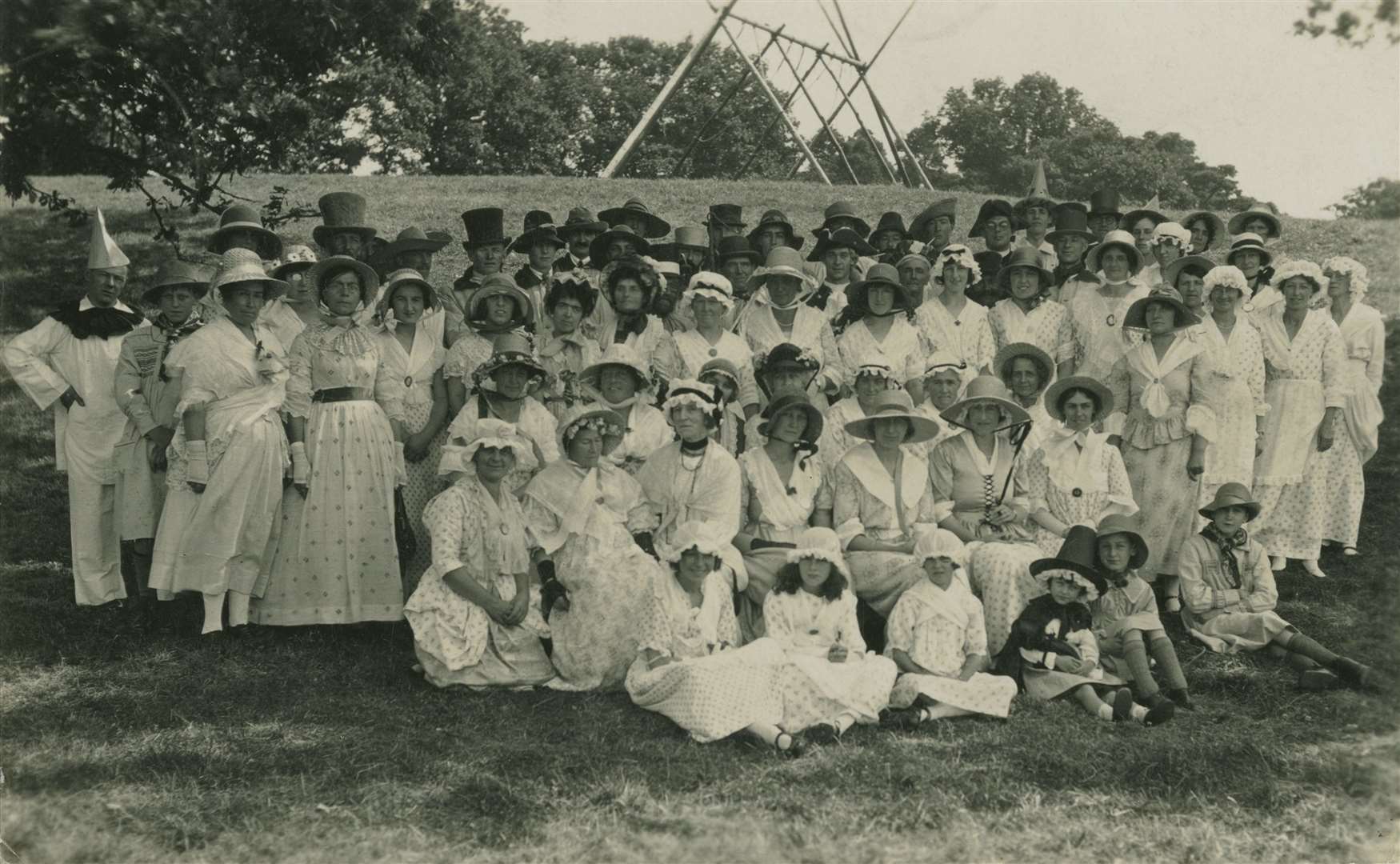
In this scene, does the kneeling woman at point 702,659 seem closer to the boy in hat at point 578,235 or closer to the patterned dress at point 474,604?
the patterned dress at point 474,604

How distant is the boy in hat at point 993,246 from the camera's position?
890cm

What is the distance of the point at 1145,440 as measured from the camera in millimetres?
7793

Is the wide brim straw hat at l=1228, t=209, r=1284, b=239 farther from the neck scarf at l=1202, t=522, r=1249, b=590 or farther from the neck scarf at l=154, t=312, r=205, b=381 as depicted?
the neck scarf at l=154, t=312, r=205, b=381

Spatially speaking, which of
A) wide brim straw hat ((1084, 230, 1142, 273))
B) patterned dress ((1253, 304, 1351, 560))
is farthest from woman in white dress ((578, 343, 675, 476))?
patterned dress ((1253, 304, 1351, 560))

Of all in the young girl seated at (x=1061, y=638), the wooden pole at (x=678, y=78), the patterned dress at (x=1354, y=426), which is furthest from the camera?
the wooden pole at (x=678, y=78)

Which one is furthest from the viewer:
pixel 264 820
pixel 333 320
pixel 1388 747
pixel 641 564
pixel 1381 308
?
pixel 1381 308

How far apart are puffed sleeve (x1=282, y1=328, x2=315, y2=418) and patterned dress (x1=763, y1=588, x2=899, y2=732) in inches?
116

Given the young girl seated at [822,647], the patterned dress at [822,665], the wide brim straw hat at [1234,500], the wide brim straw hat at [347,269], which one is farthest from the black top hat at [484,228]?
the wide brim straw hat at [1234,500]

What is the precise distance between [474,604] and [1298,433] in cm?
577

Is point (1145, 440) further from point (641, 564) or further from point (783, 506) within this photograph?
point (641, 564)

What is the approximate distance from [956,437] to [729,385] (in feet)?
4.58

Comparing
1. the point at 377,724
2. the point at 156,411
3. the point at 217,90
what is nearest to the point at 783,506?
the point at 377,724

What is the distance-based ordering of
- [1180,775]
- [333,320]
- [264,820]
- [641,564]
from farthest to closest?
[333,320] → [641,564] → [1180,775] → [264,820]

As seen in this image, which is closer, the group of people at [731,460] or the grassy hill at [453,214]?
the group of people at [731,460]
